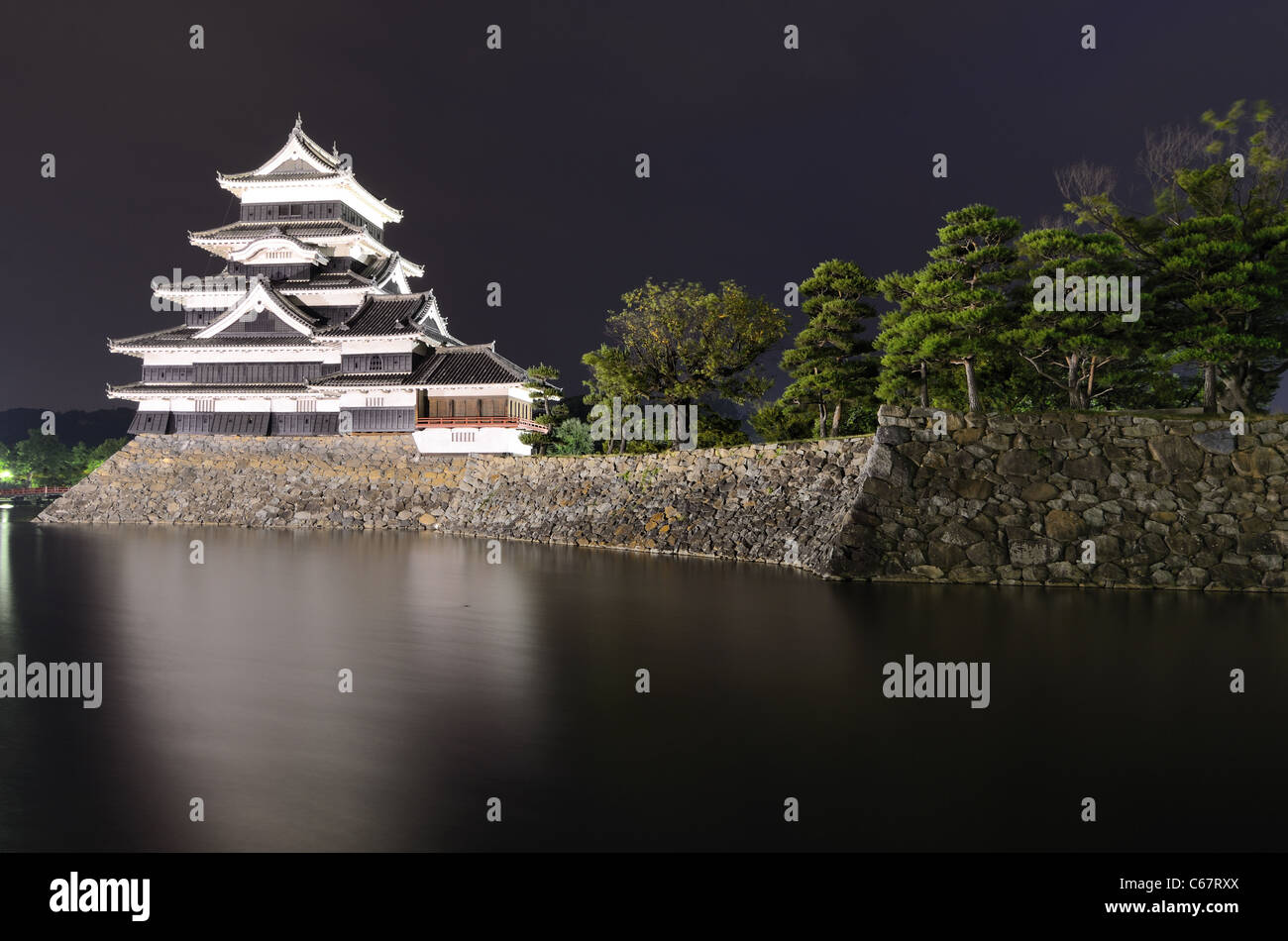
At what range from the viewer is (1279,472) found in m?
13.6

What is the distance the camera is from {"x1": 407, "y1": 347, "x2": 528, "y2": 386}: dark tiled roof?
102 feet

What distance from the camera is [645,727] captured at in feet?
19.3

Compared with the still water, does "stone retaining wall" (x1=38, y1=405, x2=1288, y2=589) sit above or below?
above

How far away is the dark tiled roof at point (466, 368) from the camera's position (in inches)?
1225

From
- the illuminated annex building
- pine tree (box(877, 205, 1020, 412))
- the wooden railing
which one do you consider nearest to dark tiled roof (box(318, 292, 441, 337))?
the illuminated annex building

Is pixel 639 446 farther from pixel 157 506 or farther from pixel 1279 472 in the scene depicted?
pixel 157 506

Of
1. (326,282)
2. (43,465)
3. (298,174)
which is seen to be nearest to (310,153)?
(298,174)

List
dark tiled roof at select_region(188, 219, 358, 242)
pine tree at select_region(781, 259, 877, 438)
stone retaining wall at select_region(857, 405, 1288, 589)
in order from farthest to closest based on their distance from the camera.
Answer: dark tiled roof at select_region(188, 219, 358, 242)
pine tree at select_region(781, 259, 877, 438)
stone retaining wall at select_region(857, 405, 1288, 589)

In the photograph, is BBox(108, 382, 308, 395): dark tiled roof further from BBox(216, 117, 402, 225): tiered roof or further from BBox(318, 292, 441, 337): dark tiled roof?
BBox(216, 117, 402, 225): tiered roof

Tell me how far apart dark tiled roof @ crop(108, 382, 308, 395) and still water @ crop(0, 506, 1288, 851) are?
2344 centimetres

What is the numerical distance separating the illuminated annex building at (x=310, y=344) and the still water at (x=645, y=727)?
66.7 feet

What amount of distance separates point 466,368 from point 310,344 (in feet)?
23.1

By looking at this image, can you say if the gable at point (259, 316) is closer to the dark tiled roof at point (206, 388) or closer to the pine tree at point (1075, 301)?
the dark tiled roof at point (206, 388)
